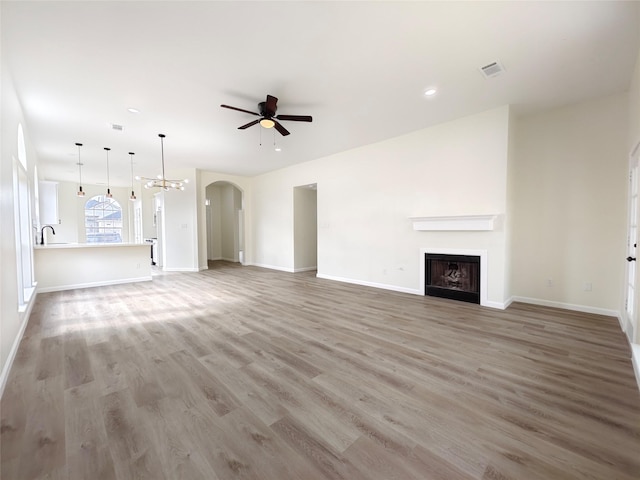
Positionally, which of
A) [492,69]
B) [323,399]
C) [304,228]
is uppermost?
[492,69]

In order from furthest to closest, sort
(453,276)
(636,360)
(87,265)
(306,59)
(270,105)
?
(87,265) → (453,276) → (270,105) → (306,59) → (636,360)

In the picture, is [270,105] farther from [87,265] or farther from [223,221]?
[223,221]

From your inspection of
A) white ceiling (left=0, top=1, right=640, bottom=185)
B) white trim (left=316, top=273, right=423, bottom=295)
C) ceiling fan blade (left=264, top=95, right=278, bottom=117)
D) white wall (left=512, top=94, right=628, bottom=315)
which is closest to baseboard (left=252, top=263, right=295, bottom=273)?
white trim (left=316, top=273, right=423, bottom=295)

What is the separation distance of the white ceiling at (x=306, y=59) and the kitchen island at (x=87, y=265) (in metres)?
2.55

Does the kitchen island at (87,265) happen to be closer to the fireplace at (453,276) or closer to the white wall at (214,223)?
the white wall at (214,223)

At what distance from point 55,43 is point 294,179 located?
213 inches

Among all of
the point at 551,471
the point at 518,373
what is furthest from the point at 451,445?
the point at 518,373

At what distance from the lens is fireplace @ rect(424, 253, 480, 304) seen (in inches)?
175

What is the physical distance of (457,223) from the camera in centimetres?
441

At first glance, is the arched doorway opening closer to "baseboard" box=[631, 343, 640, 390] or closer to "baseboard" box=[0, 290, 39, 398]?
"baseboard" box=[0, 290, 39, 398]

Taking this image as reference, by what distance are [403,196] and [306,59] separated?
318 centimetres

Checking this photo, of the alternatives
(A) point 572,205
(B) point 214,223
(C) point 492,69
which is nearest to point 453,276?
(A) point 572,205

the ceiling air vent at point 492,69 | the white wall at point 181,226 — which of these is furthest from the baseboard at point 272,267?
the ceiling air vent at point 492,69

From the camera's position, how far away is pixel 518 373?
7.59 feet
